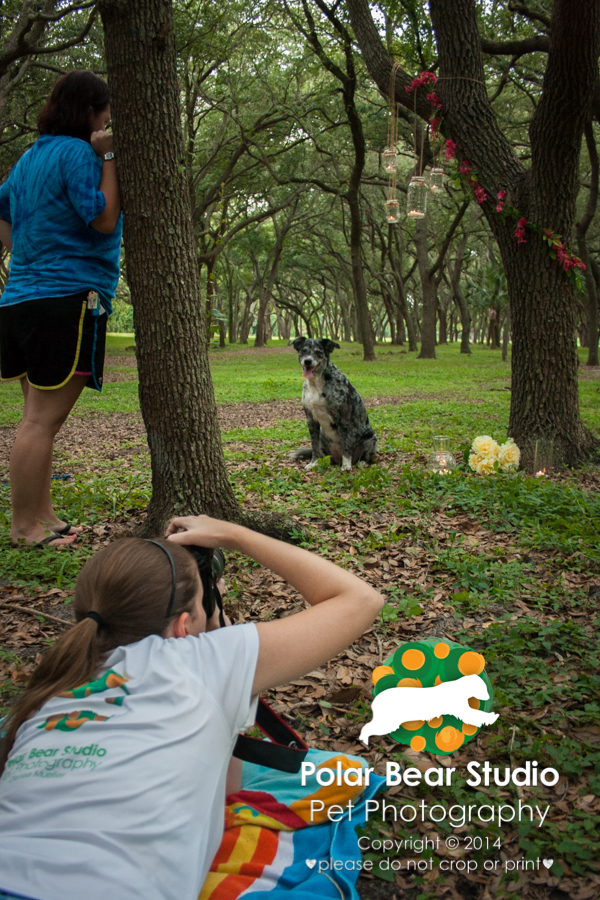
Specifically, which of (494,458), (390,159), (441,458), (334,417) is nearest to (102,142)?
(334,417)

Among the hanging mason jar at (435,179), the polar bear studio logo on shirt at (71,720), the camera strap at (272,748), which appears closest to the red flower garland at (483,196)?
the hanging mason jar at (435,179)

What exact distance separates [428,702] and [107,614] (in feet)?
3.73

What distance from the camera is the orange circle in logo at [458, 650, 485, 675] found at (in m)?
2.22

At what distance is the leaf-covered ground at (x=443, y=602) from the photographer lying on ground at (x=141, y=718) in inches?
33.5

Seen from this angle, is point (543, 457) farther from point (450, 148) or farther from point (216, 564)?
point (216, 564)

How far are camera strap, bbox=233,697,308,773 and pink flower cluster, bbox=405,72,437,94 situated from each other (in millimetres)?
6474

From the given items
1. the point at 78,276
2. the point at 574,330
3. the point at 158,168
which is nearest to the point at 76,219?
the point at 78,276

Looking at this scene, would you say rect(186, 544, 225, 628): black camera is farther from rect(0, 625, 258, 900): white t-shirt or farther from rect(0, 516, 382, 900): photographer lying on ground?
rect(0, 625, 258, 900): white t-shirt

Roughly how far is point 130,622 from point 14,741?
15.1 inches

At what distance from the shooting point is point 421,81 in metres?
6.59

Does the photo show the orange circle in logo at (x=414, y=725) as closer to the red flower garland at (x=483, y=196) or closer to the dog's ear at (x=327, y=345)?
the red flower garland at (x=483, y=196)

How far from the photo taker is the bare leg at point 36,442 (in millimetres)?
4012

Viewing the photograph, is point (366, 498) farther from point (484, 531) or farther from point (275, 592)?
point (275, 592)

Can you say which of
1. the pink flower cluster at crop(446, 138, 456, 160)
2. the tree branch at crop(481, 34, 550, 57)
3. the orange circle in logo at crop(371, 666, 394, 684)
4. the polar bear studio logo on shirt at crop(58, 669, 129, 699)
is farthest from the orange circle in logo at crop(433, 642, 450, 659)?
the tree branch at crop(481, 34, 550, 57)
